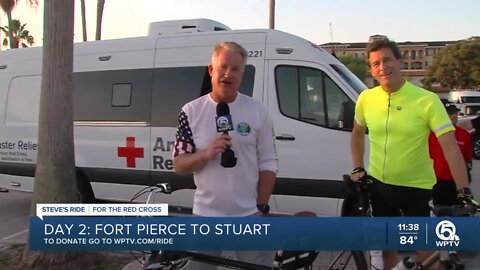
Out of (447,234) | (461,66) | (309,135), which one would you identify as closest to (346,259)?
(447,234)

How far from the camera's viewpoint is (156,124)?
6281 millimetres

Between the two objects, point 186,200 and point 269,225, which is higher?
point 269,225

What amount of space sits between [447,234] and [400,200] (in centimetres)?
63

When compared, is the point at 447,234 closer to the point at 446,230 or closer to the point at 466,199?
the point at 446,230

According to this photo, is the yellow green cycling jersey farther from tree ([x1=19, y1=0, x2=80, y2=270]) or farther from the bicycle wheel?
tree ([x1=19, y1=0, x2=80, y2=270])

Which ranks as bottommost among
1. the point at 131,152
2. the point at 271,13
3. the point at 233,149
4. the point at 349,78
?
the point at 131,152

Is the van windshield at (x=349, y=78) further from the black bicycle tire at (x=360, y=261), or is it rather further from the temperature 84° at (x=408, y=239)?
the temperature 84° at (x=408, y=239)

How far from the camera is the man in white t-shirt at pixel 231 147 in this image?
8.16 ft

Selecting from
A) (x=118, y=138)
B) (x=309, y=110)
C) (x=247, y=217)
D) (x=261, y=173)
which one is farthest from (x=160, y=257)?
(x=118, y=138)

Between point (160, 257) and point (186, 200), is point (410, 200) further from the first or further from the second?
point (186, 200)

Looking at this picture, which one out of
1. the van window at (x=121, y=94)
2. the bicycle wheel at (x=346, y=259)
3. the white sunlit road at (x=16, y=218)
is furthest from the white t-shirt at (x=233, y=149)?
the van window at (x=121, y=94)

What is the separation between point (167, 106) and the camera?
629 cm

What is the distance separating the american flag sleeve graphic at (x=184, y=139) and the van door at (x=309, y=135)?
126 inches

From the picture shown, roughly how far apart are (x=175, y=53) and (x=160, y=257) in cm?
419
